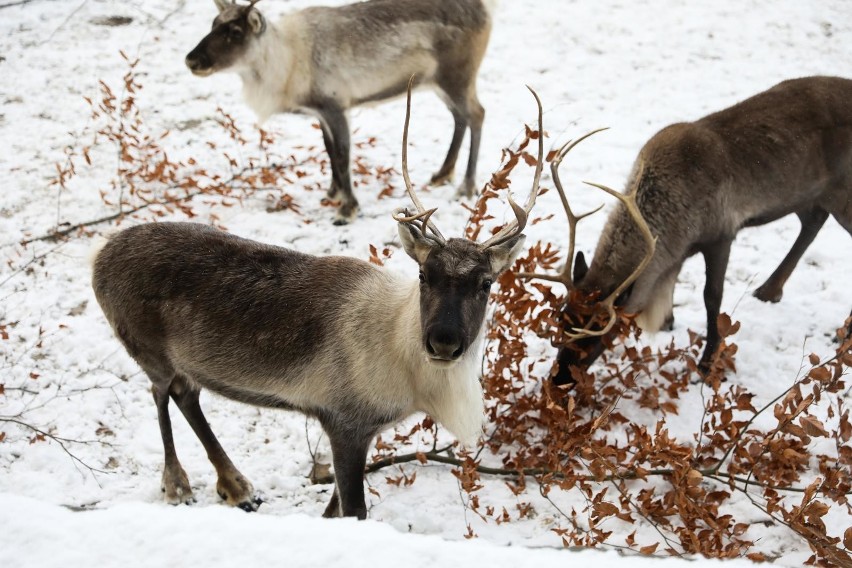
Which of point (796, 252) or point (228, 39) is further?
point (228, 39)

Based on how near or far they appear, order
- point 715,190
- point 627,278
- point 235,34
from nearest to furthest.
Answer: point 627,278 < point 715,190 < point 235,34

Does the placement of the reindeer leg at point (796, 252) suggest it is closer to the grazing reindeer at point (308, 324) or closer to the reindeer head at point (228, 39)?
the grazing reindeer at point (308, 324)

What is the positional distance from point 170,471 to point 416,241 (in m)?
1.82

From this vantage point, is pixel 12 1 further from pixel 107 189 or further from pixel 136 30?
pixel 107 189

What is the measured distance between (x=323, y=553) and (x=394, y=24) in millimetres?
5089

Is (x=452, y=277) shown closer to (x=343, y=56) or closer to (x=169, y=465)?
(x=169, y=465)

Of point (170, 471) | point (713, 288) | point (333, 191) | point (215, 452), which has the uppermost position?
point (713, 288)

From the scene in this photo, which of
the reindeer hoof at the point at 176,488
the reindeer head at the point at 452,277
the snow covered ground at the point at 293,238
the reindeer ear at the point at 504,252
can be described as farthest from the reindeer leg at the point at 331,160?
the reindeer ear at the point at 504,252

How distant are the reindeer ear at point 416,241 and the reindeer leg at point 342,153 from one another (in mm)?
2897

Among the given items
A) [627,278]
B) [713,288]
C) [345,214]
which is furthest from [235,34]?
[713,288]

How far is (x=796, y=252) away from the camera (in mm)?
4750

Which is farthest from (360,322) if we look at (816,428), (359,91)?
(359,91)

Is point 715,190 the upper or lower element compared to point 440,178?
upper

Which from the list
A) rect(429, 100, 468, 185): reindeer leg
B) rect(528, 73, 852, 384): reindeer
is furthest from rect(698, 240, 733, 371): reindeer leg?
rect(429, 100, 468, 185): reindeer leg
